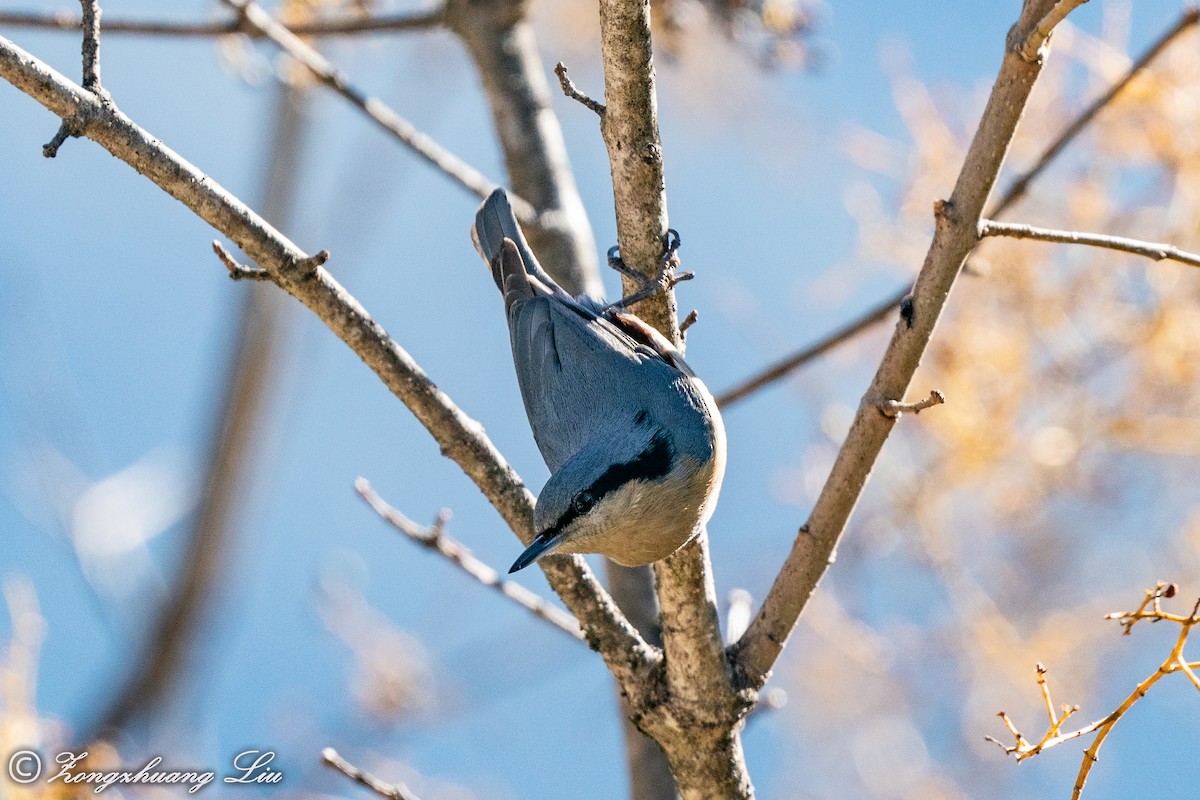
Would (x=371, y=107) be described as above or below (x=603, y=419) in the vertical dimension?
above

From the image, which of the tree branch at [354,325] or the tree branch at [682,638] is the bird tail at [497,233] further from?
the tree branch at [354,325]

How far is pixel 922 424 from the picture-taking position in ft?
14.0

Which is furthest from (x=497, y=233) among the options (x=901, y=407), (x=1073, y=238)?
(x=1073, y=238)

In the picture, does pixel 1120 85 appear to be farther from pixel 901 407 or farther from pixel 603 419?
pixel 603 419

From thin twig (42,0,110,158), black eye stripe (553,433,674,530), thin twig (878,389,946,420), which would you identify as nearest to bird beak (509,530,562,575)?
black eye stripe (553,433,674,530)

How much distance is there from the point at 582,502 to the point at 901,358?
Answer: 2.64ft

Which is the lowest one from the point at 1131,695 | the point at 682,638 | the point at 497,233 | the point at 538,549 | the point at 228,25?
the point at 1131,695

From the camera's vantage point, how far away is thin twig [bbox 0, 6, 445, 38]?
3.00m

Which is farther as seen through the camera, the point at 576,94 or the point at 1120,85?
the point at 1120,85

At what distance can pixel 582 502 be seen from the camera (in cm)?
246

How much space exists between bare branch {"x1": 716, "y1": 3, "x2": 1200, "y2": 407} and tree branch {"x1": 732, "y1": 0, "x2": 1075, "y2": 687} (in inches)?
22.0

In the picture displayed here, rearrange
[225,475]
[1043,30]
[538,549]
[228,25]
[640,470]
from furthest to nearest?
[225,475]
[228,25]
[640,470]
[538,549]
[1043,30]

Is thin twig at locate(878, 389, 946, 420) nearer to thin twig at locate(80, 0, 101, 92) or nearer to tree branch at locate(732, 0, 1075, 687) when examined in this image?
tree branch at locate(732, 0, 1075, 687)

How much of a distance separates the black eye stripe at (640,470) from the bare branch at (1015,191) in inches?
16.1
